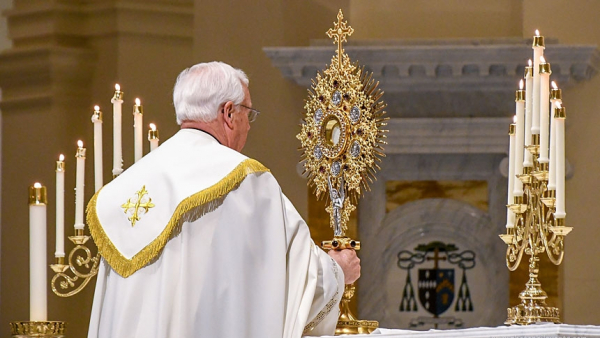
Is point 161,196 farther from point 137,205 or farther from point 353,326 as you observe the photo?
point 353,326

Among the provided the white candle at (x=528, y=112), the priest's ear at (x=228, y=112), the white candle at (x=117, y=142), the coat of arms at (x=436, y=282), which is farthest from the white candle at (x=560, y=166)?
the coat of arms at (x=436, y=282)

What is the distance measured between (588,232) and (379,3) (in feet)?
6.64

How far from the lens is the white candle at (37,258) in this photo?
3646 millimetres

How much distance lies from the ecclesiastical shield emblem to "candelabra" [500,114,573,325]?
3.51 metres

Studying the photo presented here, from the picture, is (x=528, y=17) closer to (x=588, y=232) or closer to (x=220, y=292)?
(x=588, y=232)

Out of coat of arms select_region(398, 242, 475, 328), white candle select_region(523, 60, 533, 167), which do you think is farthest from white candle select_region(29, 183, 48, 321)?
coat of arms select_region(398, 242, 475, 328)

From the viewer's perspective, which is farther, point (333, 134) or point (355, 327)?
point (333, 134)

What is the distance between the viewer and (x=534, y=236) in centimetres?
333

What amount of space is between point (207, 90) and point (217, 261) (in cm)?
52

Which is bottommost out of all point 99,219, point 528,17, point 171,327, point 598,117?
point 171,327

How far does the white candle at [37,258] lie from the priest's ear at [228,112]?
0.88 meters

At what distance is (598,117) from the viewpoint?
6770mm

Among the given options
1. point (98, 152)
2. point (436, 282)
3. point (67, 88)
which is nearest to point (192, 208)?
point (98, 152)

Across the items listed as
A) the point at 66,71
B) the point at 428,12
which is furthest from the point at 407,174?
the point at 66,71
